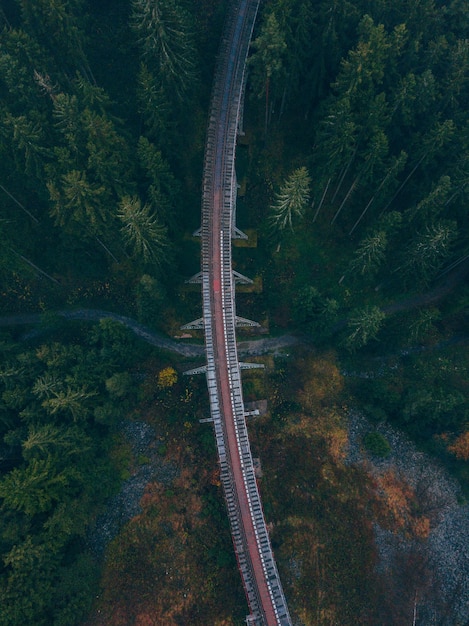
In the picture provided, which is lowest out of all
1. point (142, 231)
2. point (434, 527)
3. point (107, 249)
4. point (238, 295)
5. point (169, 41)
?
point (434, 527)

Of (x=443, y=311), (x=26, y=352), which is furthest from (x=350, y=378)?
(x=26, y=352)

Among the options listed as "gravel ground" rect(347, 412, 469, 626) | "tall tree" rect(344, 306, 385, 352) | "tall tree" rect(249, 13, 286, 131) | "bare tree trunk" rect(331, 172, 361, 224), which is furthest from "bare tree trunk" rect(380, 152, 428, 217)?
"gravel ground" rect(347, 412, 469, 626)

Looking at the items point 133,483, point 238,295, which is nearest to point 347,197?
point 238,295

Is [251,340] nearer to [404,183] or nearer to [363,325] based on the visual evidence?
[363,325]

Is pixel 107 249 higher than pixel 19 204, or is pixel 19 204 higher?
pixel 19 204

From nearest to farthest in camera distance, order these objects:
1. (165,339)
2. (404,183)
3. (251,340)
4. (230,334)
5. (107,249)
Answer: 1. (230,334)
2. (404,183)
3. (107,249)
4. (165,339)
5. (251,340)

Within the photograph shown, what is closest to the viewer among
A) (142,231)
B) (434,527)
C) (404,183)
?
(142,231)

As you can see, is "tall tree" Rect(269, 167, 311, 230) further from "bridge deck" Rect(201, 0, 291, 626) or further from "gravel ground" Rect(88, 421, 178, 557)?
"gravel ground" Rect(88, 421, 178, 557)

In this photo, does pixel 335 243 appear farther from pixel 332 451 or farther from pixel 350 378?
pixel 332 451
